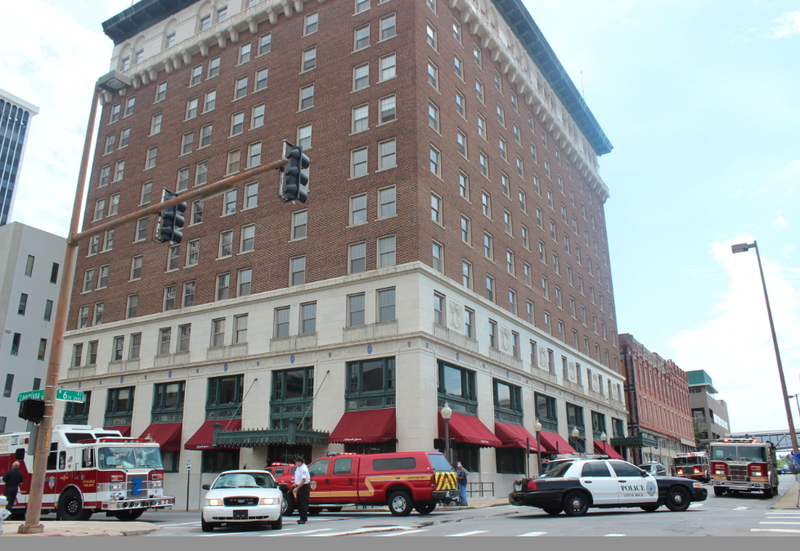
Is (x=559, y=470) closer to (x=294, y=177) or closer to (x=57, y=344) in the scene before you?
(x=294, y=177)

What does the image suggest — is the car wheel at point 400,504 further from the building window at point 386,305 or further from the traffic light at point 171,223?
the building window at point 386,305

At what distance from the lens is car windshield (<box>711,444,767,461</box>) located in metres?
31.1

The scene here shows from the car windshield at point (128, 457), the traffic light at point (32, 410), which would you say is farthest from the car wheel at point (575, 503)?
the traffic light at point (32, 410)

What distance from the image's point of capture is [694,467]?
54438 millimetres

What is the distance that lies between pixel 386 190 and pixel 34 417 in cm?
2302

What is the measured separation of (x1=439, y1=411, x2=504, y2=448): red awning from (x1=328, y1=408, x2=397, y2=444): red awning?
258cm

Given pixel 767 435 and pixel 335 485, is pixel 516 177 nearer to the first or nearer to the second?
pixel 335 485

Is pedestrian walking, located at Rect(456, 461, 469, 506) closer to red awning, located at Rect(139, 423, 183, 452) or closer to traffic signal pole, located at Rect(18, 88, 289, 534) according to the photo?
traffic signal pole, located at Rect(18, 88, 289, 534)

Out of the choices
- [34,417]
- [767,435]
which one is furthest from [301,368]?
[767,435]

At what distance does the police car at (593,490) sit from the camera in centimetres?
1936

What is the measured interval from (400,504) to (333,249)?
690 inches

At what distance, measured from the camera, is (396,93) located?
121ft

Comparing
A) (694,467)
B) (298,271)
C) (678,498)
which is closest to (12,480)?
(298,271)

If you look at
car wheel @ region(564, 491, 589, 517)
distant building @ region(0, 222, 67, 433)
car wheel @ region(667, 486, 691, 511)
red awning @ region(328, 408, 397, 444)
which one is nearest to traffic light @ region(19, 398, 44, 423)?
car wheel @ region(564, 491, 589, 517)
